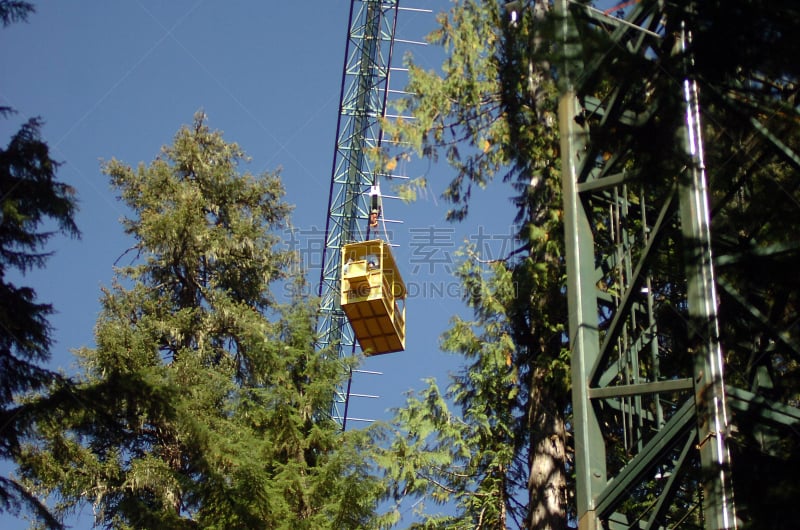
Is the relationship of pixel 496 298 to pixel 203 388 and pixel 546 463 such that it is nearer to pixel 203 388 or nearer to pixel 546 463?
pixel 546 463

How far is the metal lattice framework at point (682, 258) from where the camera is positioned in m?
7.91

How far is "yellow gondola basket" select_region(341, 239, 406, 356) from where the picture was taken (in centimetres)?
2253

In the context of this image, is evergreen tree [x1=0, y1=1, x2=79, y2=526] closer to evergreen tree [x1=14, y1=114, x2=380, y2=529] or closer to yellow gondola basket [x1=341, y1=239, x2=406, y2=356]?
evergreen tree [x1=14, y1=114, x2=380, y2=529]

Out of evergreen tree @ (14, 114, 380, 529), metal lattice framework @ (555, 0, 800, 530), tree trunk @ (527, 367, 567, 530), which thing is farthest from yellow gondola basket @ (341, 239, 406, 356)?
metal lattice framework @ (555, 0, 800, 530)

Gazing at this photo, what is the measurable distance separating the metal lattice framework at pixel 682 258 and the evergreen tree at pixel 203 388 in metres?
4.05

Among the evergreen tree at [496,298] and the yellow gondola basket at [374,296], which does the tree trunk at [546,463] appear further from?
the yellow gondola basket at [374,296]

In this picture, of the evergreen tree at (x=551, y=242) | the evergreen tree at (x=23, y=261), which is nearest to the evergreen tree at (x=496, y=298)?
the evergreen tree at (x=551, y=242)

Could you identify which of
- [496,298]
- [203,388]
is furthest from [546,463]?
[203,388]

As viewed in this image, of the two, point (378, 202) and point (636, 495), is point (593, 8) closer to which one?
point (636, 495)

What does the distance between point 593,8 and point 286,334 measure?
22.4 ft

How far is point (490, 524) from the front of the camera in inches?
528

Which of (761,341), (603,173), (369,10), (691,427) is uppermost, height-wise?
(369,10)

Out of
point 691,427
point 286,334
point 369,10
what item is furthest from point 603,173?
point 369,10

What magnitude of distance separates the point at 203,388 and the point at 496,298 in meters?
6.13
